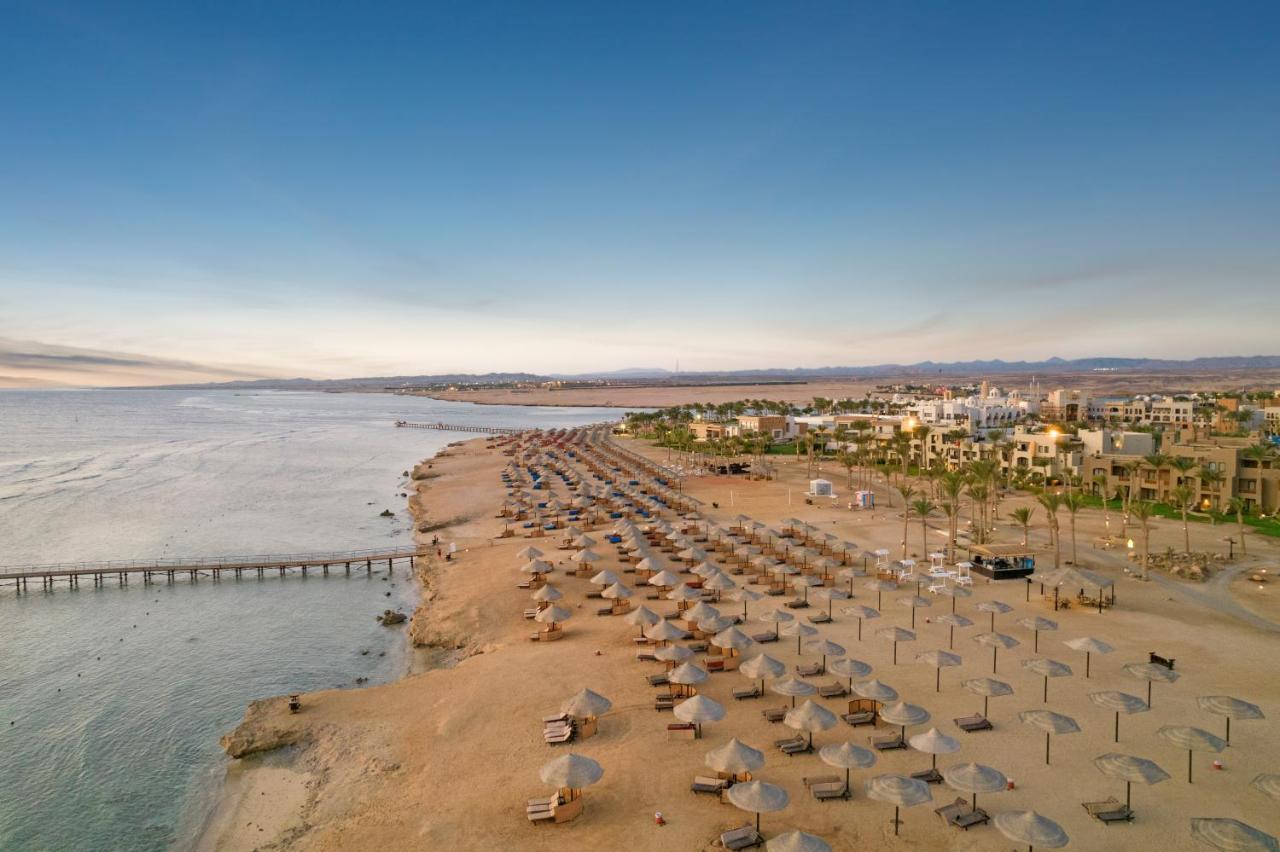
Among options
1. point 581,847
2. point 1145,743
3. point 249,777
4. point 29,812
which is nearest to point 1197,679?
point 1145,743

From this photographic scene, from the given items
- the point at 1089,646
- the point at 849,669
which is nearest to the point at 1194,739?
the point at 1089,646

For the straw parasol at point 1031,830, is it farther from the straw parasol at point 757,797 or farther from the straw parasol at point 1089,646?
the straw parasol at point 1089,646

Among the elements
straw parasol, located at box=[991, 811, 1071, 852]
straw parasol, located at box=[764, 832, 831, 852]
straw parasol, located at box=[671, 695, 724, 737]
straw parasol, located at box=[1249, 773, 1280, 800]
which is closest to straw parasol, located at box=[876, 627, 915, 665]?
straw parasol, located at box=[671, 695, 724, 737]

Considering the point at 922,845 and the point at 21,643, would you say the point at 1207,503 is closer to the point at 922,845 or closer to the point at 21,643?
the point at 922,845

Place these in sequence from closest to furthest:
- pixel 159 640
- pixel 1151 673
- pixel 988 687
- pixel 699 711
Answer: pixel 699 711 → pixel 988 687 → pixel 1151 673 → pixel 159 640

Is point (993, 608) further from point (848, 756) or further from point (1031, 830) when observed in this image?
point (1031, 830)
